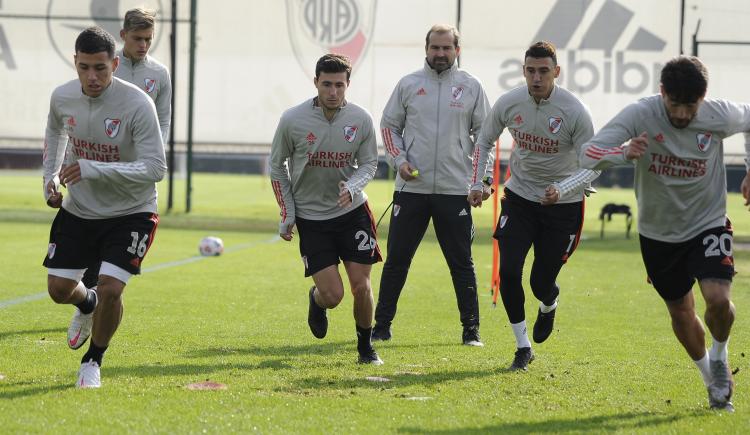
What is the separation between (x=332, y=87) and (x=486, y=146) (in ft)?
4.30

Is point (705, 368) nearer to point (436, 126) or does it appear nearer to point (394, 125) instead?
point (436, 126)

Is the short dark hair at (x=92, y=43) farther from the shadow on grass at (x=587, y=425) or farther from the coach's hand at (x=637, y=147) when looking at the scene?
the coach's hand at (x=637, y=147)

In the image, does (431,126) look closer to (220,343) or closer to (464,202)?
(464,202)

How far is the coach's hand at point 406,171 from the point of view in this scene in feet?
29.4

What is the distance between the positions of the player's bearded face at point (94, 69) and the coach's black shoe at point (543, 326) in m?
3.52

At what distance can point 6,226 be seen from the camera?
19.4 metres

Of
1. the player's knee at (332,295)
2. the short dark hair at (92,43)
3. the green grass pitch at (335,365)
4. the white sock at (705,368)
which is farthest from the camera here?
the player's knee at (332,295)

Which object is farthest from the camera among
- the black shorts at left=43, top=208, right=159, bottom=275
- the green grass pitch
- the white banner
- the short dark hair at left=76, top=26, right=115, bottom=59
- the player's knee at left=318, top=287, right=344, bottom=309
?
the white banner

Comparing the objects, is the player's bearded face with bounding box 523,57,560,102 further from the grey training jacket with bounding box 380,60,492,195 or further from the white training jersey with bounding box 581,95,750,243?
the white training jersey with bounding box 581,95,750,243

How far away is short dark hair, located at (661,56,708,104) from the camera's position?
6.06 m

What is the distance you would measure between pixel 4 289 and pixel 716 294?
7486mm

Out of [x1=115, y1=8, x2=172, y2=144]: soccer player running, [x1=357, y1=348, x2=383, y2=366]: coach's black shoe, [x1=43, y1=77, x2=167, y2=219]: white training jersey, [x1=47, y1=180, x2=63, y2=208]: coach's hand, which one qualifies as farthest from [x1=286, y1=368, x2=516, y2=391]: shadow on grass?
[x1=115, y1=8, x2=172, y2=144]: soccer player running

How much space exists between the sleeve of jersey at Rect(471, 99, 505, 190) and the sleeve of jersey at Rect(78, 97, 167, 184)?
2.46 metres

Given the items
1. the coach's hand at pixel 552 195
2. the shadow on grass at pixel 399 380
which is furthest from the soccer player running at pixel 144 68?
the coach's hand at pixel 552 195
